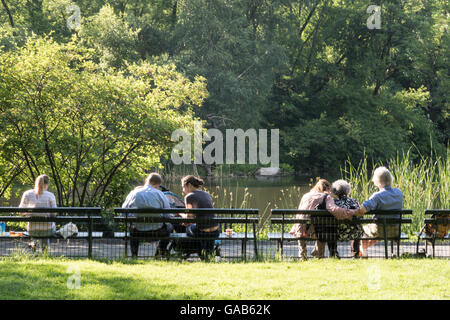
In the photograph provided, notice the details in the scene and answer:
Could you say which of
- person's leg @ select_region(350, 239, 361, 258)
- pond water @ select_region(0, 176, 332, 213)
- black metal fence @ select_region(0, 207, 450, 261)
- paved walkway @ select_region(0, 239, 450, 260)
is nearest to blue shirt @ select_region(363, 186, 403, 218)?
black metal fence @ select_region(0, 207, 450, 261)

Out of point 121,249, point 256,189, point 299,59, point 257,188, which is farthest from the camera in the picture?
point 299,59

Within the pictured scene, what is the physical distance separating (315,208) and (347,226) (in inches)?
19.2

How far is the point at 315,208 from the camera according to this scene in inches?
318

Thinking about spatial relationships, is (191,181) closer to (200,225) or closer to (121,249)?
(200,225)

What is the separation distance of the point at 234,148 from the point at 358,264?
30.3m

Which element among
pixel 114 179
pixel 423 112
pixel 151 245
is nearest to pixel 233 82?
pixel 423 112

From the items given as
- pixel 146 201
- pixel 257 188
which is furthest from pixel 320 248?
pixel 257 188

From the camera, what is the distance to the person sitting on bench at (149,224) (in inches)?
303

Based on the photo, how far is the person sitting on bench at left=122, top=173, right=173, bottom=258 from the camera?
25.2ft

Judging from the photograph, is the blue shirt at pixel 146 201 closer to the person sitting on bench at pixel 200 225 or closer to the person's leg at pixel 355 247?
the person sitting on bench at pixel 200 225

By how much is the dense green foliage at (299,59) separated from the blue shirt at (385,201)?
80.5 ft

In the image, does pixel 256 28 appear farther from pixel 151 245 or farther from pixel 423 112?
pixel 151 245

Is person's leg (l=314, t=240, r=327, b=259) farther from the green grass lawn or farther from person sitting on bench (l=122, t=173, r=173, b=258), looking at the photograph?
person sitting on bench (l=122, t=173, r=173, b=258)

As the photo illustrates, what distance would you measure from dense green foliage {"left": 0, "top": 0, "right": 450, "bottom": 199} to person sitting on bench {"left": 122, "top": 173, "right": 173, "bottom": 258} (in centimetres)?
2347
